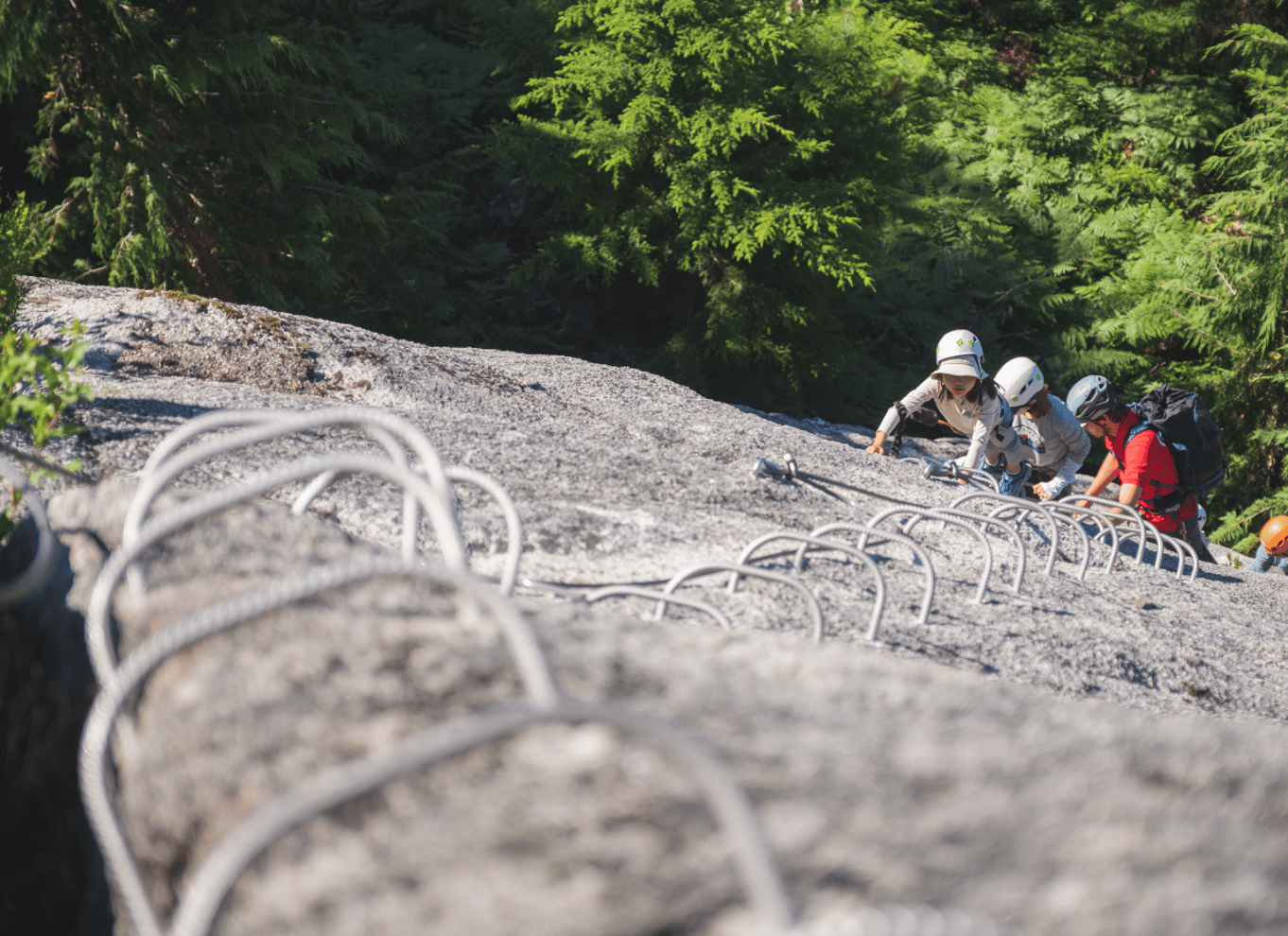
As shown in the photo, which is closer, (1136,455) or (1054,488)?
(1136,455)

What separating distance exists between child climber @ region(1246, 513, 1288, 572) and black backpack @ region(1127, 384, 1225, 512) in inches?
51.3

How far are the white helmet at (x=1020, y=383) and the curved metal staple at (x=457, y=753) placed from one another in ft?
22.4

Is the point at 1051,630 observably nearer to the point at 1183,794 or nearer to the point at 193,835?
the point at 1183,794

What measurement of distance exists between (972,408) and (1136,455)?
4.35ft

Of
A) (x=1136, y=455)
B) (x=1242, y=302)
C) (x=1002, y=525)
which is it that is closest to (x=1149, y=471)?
(x=1136, y=455)

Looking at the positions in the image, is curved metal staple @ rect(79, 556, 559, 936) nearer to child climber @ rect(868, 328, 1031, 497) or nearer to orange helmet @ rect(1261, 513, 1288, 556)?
child climber @ rect(868, 328, 1031, 497)

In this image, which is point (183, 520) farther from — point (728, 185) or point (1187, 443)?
point (728, 185)

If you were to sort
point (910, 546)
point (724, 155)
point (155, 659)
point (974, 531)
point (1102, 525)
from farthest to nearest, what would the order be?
point (724, 155)
point (1102, 525)
point (974, 531)
point (910, 546)
point (155, 659)

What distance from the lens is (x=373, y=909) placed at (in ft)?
2.95

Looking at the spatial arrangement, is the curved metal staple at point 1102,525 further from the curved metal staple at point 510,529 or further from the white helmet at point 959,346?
the curved metal staple at point 510,529

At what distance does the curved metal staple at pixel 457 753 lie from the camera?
2.57 feet

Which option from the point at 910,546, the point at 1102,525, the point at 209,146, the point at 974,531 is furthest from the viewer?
the point at 209,146

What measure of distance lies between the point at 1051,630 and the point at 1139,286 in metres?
13.3

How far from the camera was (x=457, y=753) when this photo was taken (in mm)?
796
